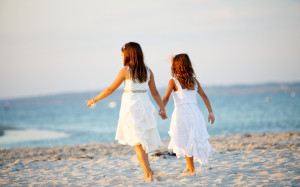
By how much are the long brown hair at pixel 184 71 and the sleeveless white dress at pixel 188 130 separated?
0.28ft

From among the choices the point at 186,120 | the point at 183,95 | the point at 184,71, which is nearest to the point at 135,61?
the point at 184,71

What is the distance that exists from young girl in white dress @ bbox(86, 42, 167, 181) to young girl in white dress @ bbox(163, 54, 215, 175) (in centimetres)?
48

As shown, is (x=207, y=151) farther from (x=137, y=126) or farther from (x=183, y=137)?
(x=137, y=126)

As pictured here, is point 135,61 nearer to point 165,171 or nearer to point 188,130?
point 188,130

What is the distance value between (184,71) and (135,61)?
0.92m

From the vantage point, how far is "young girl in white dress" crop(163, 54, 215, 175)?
16.3 feet

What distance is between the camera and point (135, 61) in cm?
463

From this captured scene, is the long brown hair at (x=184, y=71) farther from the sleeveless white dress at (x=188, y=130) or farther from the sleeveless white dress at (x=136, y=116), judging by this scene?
the sleeveless white dress at (x=136, y=116)

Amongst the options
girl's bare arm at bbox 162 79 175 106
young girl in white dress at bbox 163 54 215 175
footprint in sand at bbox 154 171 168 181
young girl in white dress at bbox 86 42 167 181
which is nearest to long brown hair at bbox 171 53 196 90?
young girl in white dress at bbox 163 54 215 175

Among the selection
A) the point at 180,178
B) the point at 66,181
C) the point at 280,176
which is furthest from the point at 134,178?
the point at 280,176

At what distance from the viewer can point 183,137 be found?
16.5 ft

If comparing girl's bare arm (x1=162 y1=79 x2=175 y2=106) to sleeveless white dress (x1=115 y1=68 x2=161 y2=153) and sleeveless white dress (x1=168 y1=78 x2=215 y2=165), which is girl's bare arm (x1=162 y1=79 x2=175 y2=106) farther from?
sleeveless white dress (x1=115 y1=68 x2=161 y2=153)

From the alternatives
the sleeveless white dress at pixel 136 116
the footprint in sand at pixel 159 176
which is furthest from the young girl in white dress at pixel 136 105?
the footprint in sand at pixel 159 176

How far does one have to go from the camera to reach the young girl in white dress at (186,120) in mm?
4973
